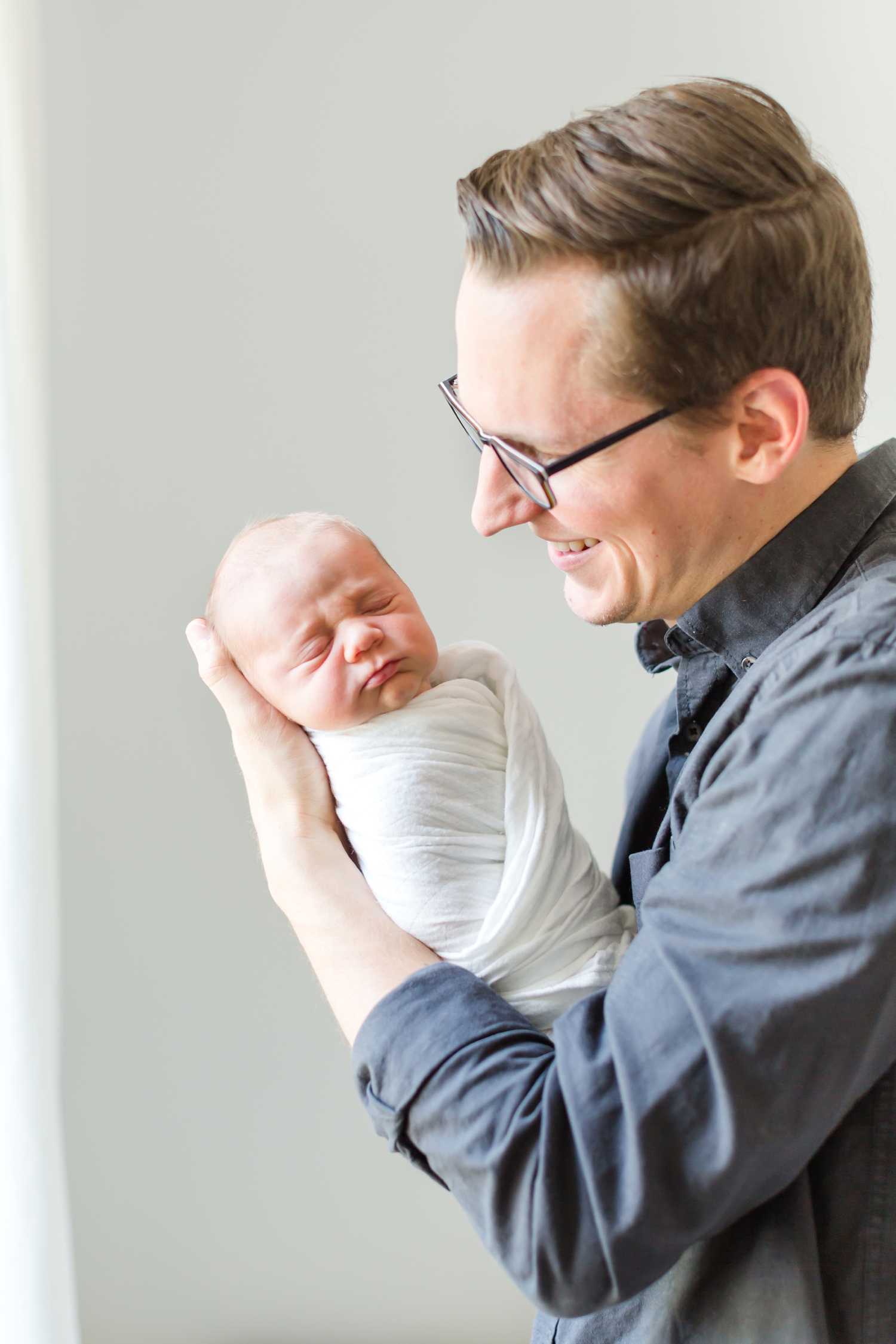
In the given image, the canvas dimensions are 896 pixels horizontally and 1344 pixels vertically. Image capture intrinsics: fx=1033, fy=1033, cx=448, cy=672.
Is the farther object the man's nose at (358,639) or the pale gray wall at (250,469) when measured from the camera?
the pale gray wall at (250,469)

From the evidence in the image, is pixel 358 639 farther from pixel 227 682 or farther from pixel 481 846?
pixel 481 846

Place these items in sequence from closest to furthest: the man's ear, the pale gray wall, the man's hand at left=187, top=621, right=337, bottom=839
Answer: the man's ear → the man's hand at left=187, top=621, right=337, bottom=839 → the pale gray wall

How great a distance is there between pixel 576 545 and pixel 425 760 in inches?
11.7

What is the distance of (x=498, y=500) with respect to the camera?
1040mm

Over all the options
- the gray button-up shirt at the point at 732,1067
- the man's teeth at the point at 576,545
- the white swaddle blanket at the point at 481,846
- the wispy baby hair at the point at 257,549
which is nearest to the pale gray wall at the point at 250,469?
the wispy baby hair at the point at 257,549

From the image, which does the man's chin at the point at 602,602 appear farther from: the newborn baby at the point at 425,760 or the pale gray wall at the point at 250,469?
the pale gray wall at the point at 250,469

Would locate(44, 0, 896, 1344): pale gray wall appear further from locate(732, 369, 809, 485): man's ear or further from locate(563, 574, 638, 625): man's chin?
locate(732, 369, 809, 485): man's ear

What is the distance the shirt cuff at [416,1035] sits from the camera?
31.1 inches

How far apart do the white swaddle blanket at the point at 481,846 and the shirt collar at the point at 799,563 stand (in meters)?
0.30

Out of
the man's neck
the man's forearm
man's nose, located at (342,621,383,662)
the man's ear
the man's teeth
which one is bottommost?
the man's forearm

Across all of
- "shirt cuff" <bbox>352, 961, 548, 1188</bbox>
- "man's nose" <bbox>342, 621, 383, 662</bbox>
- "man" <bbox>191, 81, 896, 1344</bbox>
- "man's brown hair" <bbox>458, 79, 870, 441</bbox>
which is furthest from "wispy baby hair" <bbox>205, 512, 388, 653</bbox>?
"shirt cuff" <bbox>352, 961, 548, 1188</bbox>

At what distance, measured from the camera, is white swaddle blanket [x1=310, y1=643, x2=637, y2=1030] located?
1.09 meters

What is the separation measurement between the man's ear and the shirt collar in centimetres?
7

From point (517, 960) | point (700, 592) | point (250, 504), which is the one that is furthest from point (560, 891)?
point (250, 504)
